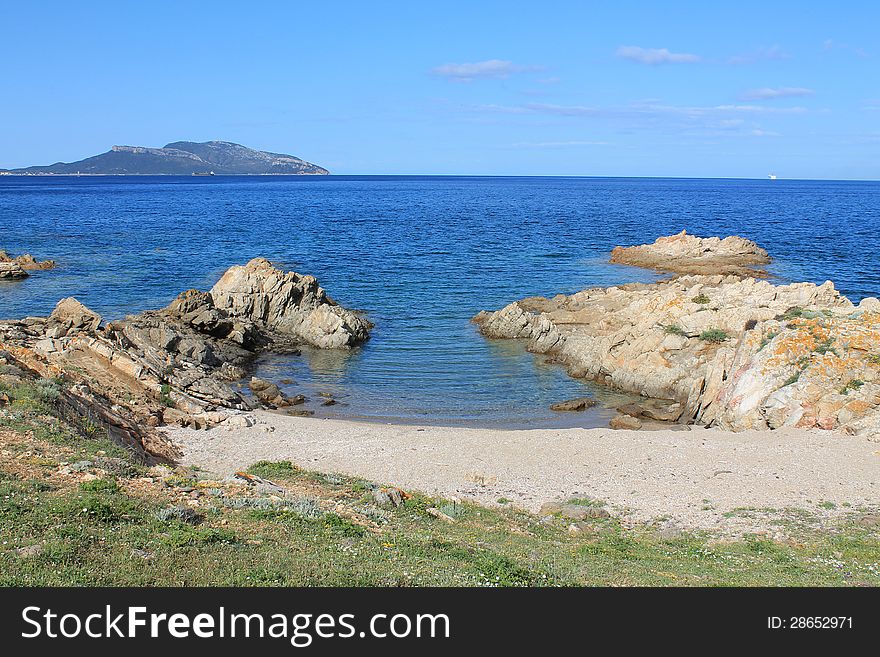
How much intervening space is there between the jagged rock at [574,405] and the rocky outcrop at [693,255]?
36.6 meters

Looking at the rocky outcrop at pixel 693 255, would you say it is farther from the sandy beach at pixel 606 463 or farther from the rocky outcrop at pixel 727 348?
the sandy beach at pixel 606 463

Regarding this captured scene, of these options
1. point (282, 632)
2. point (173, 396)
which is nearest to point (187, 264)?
point (173, 396)

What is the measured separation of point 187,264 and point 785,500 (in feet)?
174

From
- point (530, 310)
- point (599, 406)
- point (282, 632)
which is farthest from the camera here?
point (530, 310)

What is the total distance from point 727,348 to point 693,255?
41756 millimetres

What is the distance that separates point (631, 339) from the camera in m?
34.9

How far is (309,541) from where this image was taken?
535 inches

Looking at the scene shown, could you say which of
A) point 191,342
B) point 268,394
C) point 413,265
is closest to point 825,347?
point 268,394

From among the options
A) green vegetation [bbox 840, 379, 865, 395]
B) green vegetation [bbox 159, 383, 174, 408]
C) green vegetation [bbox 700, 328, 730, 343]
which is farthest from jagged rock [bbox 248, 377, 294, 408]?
green vegetation [bbox 840, 379, 865, 395]

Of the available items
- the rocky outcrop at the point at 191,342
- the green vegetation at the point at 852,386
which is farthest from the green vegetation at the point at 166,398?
the green vegetation at the point at 852,386

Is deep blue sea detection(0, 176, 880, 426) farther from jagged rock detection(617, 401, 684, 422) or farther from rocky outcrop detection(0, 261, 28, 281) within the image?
rocky outcrop detection(0, 261, 28, 281)

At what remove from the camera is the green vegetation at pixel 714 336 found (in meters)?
33.0

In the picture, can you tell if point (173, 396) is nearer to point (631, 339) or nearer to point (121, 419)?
point (121, 419)

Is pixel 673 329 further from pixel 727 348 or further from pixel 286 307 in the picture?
pixel 286 307
